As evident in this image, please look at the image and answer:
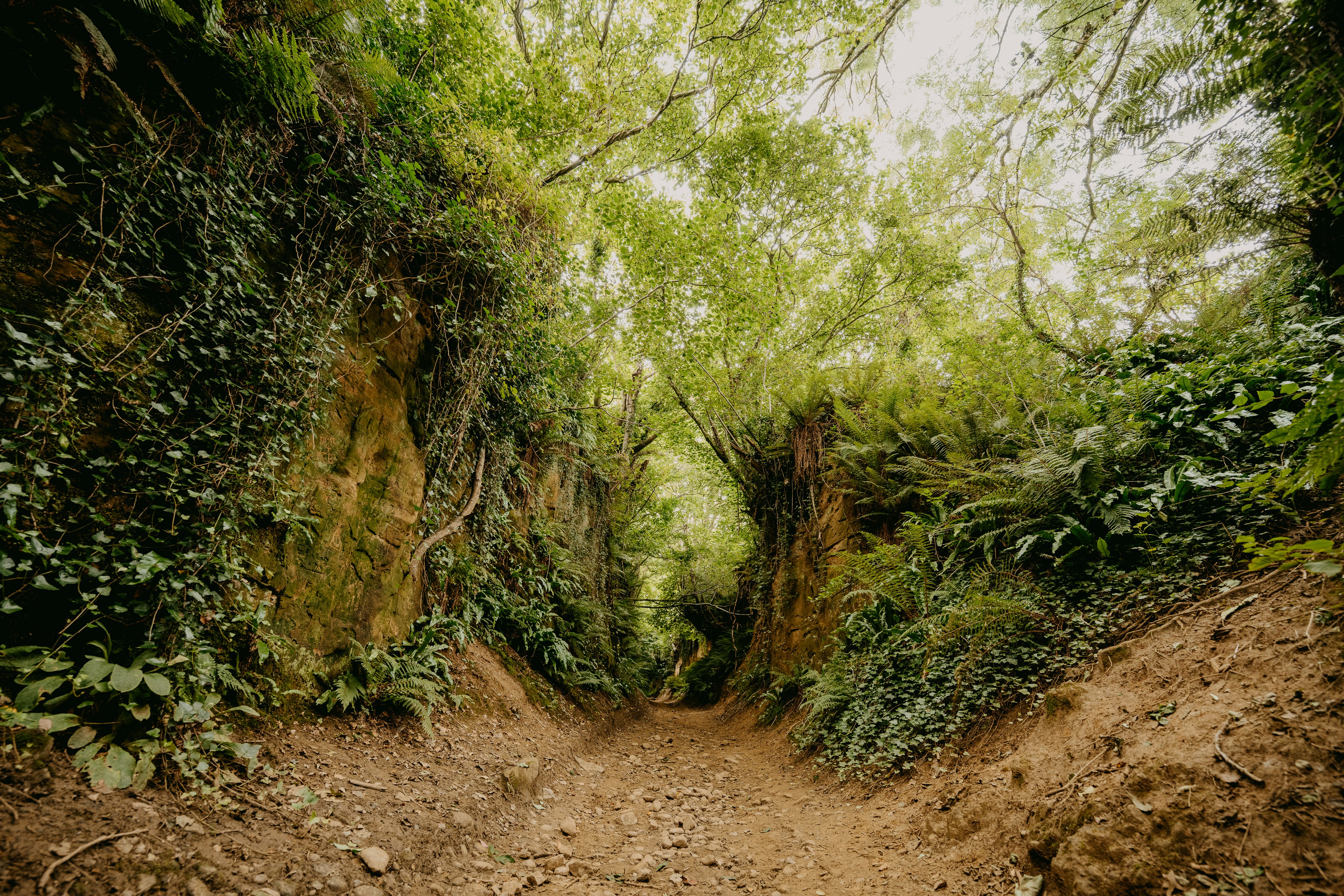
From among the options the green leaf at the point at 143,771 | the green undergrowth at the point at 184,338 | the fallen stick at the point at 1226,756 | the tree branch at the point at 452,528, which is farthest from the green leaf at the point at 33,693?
the fallen stick at the point at 1226,756

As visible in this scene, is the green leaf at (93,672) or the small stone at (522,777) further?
the small stone at (522,777)

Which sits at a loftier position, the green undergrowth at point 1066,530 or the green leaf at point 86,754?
the green undergrowth at point 1066,530

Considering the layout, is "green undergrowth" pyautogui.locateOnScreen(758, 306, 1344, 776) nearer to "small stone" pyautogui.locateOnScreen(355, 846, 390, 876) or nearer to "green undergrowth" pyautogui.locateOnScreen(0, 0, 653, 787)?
"small stone" pyautogui.locateOnScreen(355, 846, 390, 876)

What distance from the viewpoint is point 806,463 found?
8.24 meters

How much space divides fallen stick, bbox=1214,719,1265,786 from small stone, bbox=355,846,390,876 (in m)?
3.63

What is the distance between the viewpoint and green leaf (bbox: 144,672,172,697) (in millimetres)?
2139

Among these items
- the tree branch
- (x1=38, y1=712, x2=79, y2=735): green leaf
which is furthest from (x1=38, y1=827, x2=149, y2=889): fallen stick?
the tree branch

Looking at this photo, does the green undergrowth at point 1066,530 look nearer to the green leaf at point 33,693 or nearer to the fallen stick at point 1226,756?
the fallen stick at point 1226,756

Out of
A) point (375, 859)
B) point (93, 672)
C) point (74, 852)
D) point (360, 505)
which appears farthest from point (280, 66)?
point (375, 859)

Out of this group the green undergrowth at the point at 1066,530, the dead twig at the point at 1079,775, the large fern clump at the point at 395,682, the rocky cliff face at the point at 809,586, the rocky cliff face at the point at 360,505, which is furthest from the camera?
the rocky cliff face at the point at 809,586

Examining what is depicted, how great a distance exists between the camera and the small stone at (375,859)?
2305mm

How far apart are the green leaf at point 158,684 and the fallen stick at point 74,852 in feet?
1.83

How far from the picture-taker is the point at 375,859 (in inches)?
91.9

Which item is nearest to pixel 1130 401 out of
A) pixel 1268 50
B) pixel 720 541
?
pixel 1268 50
